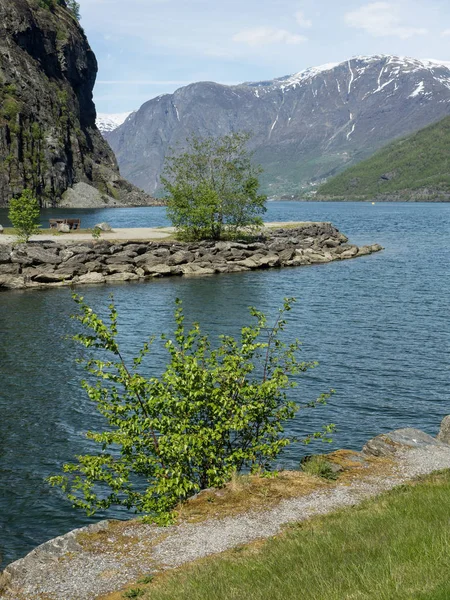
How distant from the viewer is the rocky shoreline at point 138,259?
211 ft

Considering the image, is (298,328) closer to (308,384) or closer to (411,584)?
(308,384)

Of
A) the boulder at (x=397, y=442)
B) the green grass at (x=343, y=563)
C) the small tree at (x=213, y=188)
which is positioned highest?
the small tree at (x=213, y=188)

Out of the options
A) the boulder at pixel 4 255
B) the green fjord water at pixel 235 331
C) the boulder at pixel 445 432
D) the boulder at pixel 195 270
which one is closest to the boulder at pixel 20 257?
the boulder at pixel 4 255

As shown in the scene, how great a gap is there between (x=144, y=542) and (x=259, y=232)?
80.9 m

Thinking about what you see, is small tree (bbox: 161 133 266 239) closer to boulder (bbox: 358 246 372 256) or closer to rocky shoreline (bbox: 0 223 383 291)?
rocky shoreline (bbox: 0 223 383 291)

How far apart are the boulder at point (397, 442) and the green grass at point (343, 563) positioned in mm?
6038

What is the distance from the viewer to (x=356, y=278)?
68.8 meters

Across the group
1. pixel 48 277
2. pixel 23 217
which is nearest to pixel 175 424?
pixel 48 277

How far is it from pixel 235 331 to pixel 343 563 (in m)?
32.6

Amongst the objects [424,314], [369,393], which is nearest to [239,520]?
[369,393]

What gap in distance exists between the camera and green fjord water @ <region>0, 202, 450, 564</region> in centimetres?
2250

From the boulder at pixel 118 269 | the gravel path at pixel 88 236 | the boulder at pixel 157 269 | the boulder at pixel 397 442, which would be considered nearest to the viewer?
the boulder at pixel 397 442

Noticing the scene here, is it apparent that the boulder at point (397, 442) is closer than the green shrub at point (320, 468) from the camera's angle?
No

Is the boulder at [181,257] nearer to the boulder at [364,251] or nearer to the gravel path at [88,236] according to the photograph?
the gravel path at [88,236]
